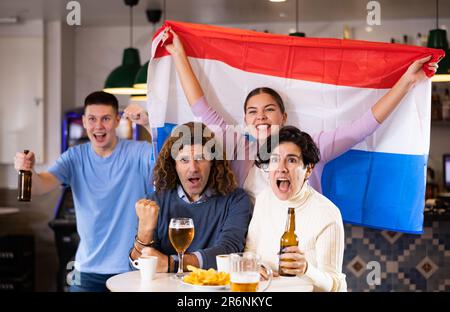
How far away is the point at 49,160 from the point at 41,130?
322 millimetres

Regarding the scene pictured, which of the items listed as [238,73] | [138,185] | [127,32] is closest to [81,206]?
[138,185]

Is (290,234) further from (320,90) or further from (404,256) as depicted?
(404,256)

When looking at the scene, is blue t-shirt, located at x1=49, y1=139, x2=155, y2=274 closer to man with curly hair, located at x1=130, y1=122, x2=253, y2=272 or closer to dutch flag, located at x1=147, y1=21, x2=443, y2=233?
dutch flag, located at x1=147, y1=21, x2=443, y2=233

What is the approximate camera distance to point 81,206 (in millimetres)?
3602

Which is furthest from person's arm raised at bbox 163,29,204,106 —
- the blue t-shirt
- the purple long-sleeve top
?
the blue t-shirt

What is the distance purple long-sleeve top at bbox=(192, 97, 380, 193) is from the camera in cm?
313

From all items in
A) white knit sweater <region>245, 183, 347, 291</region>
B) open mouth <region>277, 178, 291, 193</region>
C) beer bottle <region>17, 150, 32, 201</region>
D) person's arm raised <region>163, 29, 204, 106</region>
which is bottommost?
white knit sweater <region>245, 183, 347, 291</region>

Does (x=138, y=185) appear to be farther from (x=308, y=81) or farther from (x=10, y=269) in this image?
(x=10, y=269)

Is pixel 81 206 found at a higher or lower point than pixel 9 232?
higher

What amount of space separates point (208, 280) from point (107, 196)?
1.32 metres

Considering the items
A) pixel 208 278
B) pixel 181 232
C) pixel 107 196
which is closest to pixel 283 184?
pixel 181 232

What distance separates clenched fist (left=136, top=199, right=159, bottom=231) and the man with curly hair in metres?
0.04

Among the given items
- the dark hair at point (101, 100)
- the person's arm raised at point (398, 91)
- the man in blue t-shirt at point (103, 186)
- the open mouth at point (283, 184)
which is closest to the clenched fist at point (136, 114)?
the man in blue t-shirt at point (103, 186)

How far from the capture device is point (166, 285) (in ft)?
7.93
